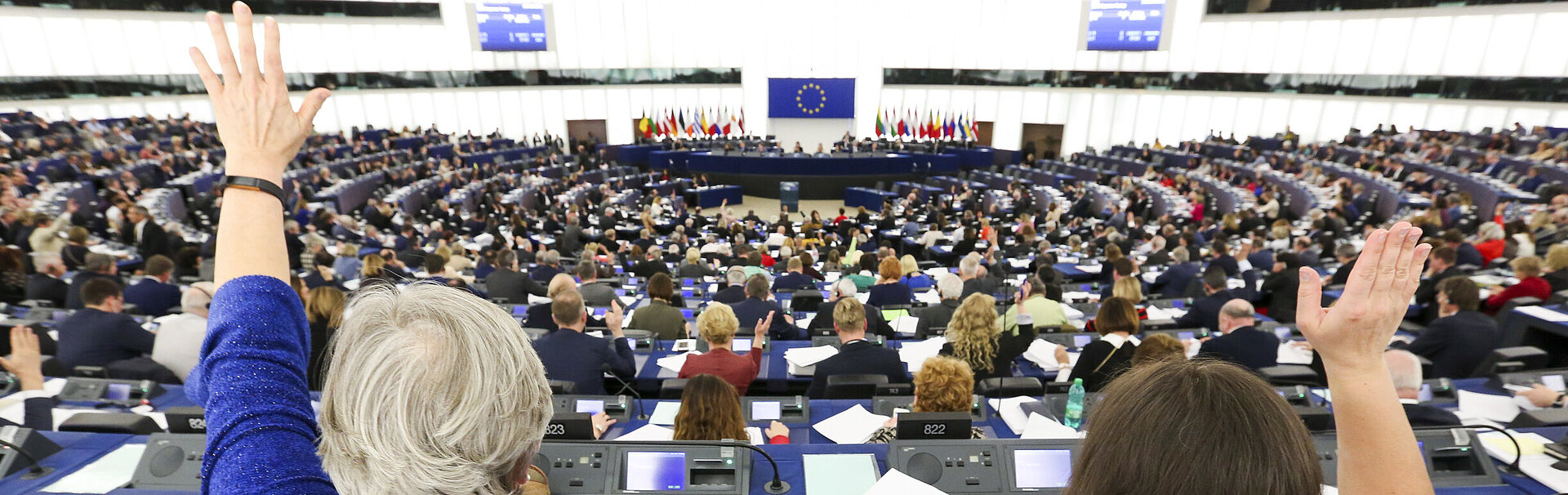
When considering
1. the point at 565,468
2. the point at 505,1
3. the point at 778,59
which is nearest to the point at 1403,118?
the point at 778,59

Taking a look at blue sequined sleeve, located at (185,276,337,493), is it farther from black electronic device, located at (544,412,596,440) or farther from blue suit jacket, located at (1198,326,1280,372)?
blue suit jacket, located at (1198,326,1280,372)

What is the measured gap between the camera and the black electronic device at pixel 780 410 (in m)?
3.63

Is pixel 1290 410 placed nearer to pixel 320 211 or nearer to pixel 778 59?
pixel 320 211

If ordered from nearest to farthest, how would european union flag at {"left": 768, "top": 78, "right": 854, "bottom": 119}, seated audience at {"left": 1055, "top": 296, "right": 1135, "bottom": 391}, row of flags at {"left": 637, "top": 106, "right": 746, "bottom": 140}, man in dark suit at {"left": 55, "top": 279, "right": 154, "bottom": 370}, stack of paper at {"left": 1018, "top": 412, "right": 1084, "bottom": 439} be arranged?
stack of paper at {"left": 1018, "top": 412, "right": 1084, "bottom": 439}
seated audience at {"left": 1055, "top": 296, "right": 1135, "bottom": 391}
man in dark suit at {"left": 55, "top": 279, "right": 154, "bottom": 370}
row of flags at {"left": 637, "top": 106, "right": 746, "bottom": 140}
european union flag at {"left": 768, "top": 78, "right": 854, "bottom": 119}

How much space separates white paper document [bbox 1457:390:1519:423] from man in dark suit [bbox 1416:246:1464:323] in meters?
3.78

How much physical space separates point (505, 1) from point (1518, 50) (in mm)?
32429

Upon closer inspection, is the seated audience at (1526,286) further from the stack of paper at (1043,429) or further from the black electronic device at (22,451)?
the black electronic device at (22,451)

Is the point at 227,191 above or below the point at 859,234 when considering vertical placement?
above

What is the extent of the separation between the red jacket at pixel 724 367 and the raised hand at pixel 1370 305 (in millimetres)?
3531

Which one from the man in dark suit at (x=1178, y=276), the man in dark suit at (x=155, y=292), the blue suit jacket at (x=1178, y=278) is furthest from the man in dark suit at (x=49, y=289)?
the blue suit jacket at (x=1178, y=278)

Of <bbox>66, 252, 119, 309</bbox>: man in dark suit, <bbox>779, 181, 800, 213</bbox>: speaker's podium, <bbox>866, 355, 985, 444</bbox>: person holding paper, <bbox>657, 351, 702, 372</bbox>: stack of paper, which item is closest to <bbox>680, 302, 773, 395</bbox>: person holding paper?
<bbox>657, 351, 702, 372</bbox>: stack of paper

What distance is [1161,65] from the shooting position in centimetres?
2673

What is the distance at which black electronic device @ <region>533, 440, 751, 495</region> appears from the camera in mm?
2631

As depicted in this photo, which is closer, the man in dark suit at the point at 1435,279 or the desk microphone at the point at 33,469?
the desk microphone at the point at 33,469
